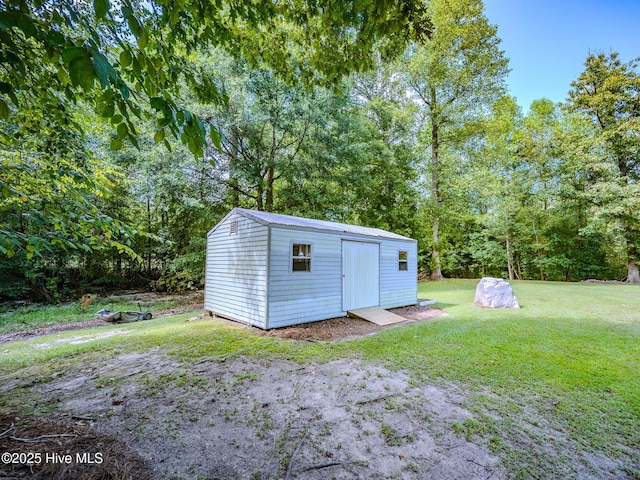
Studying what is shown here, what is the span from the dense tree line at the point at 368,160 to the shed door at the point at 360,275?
3953mm

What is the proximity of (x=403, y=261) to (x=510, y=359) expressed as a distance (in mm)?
4951

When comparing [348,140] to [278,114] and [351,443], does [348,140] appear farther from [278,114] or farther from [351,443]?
[351,443]

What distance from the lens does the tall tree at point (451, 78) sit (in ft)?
48.6

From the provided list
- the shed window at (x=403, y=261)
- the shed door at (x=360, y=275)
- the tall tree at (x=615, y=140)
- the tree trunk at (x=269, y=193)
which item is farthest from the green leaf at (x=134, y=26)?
the tall tree at (x=615, y=140)

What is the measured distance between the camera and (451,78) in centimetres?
1589

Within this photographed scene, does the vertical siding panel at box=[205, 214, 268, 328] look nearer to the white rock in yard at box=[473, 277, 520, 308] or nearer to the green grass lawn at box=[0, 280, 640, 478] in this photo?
the green grass lawn at box=[0, 280, 640, 478]

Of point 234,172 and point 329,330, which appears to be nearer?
point 329,330

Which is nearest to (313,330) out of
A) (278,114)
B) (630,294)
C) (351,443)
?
(351,443)

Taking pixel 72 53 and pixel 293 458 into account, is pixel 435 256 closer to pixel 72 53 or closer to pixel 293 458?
pixel 293 458

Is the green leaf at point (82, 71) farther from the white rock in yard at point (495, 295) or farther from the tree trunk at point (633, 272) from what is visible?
the tree trunk at point (633, 272)

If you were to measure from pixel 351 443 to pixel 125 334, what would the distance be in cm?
543

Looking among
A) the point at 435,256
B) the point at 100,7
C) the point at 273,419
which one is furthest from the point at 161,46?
the point at 435,256

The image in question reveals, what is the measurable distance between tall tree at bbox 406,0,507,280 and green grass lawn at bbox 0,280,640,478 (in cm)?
1099

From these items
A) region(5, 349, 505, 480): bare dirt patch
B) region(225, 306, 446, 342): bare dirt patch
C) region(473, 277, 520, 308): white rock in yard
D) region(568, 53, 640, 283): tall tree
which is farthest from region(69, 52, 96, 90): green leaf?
region(568, 53, 640, 283): tall tree
